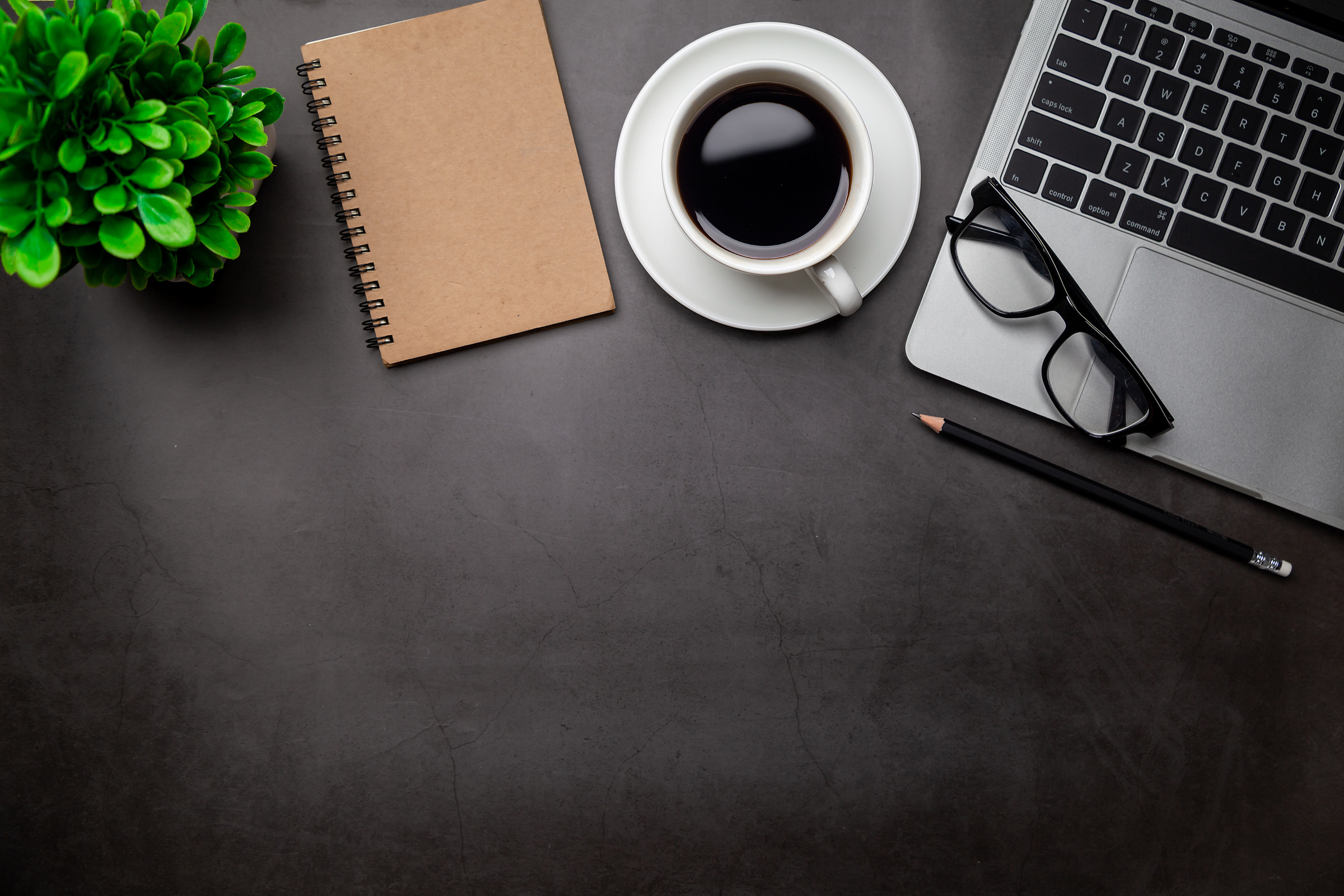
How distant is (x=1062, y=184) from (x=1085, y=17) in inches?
6.6

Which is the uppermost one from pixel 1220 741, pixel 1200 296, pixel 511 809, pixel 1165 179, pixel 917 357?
pixel 1165 179

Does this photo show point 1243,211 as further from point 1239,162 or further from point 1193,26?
point 1193,26

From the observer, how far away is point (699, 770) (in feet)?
2.55

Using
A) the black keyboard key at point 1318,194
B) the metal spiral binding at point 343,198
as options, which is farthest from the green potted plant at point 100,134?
the black keyboard key at point 1318,194

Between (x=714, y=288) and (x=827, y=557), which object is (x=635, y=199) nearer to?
(x=714, y=288)

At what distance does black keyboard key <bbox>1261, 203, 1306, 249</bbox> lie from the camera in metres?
0.72

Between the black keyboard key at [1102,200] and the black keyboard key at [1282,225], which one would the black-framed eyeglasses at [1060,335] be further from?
the black keyboard key at [1282,225]

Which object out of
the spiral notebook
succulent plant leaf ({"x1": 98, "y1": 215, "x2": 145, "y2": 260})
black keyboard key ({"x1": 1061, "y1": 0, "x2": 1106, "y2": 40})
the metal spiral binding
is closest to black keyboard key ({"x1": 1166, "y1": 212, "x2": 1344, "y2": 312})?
black keyboard key ({"x1": 1061, "y1": 0, "x2": 1106, "y2": 40})

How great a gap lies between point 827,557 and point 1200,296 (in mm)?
469

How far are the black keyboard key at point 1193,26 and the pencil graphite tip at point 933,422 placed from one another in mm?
456

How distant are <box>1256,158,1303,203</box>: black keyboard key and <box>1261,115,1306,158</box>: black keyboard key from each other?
1 cm

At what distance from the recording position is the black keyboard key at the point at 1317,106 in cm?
72

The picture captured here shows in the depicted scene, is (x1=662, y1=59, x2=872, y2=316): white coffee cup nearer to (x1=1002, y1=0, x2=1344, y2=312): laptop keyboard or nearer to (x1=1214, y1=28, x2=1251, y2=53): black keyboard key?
(x1=1002, y1=0, x2=1344, y2=312): laptop keyboard

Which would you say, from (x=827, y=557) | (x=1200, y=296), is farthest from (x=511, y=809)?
(x=1200, y=296)
